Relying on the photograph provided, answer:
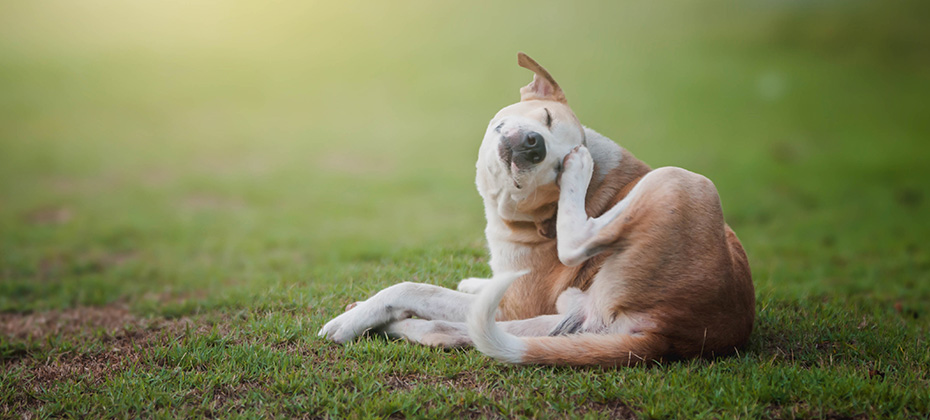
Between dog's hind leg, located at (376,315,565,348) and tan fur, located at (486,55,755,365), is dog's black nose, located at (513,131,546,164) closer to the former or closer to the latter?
tan fur, located at (486,55,755,365)

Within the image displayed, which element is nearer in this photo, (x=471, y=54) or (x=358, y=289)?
(x=358, y=289)

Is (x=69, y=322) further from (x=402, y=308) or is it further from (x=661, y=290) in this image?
(x=661, y=290)

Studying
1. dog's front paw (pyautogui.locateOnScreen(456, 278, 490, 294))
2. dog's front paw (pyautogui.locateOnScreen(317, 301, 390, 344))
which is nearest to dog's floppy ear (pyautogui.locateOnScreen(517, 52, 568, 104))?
dog's front paw (pyautogui.locateOnScreen(456, 278, 490, 294))

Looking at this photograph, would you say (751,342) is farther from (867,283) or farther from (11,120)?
(11,120)

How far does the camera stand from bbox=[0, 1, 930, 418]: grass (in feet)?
12.0

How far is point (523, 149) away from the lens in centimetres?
390

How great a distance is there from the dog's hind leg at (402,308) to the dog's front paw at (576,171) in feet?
3.04

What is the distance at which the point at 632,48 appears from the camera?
17.7 m

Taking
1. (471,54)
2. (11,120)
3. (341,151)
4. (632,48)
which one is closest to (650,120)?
(632,48)

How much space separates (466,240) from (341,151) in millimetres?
10203

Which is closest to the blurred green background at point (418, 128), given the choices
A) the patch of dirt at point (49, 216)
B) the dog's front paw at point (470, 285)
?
the patch of dirt at point (49, 216)

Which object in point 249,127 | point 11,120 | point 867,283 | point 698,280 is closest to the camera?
point 698,280

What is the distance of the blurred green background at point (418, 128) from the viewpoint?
1180 cm

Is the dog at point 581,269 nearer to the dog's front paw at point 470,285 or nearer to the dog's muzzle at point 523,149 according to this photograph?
the dog's muzzle at point 523,149
